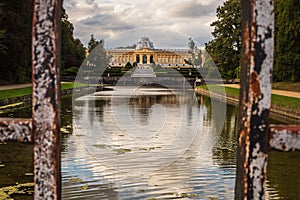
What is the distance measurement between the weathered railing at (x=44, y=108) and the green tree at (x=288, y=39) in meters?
26.0

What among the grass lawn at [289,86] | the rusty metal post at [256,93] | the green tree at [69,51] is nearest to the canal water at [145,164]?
the rusty metal post at [256,93]

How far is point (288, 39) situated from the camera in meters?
27.4

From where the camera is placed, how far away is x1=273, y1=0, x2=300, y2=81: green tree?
1048 inches

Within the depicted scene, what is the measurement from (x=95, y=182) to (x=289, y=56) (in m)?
22.7

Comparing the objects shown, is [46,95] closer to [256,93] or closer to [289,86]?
[256,93]

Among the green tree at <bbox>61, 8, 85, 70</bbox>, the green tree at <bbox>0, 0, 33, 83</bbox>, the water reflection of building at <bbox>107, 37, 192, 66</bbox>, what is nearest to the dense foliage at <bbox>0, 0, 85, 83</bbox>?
the green tree at <bbox>0, 0, 33, 83</bbox>

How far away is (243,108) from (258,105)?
74 millimetres

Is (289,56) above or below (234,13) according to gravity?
below

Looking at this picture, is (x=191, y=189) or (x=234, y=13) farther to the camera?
(x=234, y=13)

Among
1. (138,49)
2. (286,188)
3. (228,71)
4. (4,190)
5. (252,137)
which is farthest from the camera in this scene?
(138,49)

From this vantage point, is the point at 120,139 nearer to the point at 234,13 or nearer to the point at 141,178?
the point at 141,178

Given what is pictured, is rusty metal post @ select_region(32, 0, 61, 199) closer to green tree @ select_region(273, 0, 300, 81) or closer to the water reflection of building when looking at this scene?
green tree @ select_region(273, 0, 300, 81)

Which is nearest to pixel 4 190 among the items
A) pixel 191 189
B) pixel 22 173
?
pixel 22 173

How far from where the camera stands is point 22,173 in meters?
7.15
